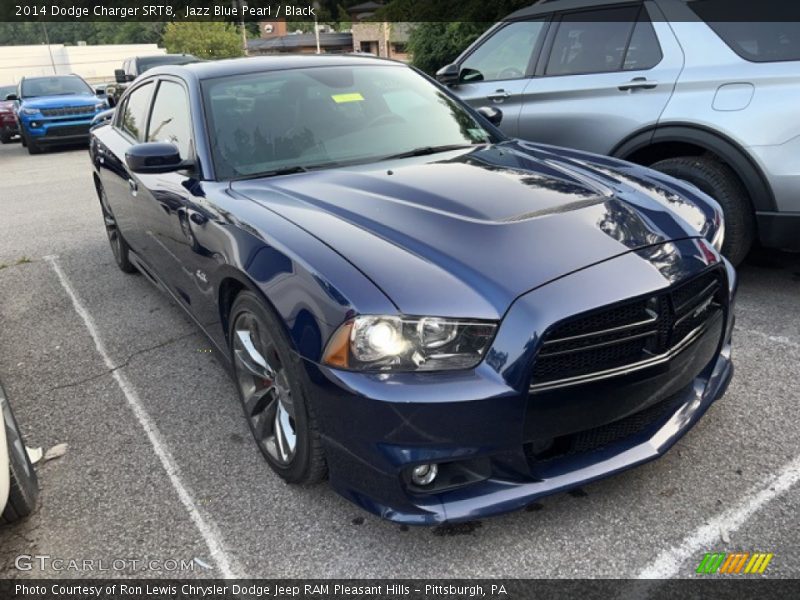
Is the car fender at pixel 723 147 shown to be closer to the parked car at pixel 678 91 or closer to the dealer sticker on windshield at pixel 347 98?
the parked car at pixel 678 91

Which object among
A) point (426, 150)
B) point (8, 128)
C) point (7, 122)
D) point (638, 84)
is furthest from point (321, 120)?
point (8, 128)

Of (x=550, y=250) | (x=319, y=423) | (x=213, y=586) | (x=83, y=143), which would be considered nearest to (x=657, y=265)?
(x=550, y=250)

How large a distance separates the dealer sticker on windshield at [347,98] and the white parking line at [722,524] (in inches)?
102

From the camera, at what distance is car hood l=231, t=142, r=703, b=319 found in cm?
205

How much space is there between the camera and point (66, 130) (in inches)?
570

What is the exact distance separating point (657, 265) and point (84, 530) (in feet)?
7.56

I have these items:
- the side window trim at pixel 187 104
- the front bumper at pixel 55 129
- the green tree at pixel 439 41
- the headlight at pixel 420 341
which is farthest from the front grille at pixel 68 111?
the headlight at pixel 420 341

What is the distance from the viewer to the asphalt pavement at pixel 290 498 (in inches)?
85.6

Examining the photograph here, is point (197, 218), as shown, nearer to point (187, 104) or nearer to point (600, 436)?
point (187, 104)

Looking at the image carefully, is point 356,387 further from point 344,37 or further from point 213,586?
point 344,37

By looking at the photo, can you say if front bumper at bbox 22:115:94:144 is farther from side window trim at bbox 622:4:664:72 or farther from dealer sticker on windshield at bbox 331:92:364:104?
side window trim at bbox 622:4:664:72

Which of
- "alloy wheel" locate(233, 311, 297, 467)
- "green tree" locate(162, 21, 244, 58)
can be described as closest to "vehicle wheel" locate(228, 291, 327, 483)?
"alloy wheel" locate(233, 311, 297, 467)

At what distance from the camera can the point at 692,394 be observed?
2.43 m

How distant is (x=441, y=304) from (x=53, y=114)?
49.9 ft
